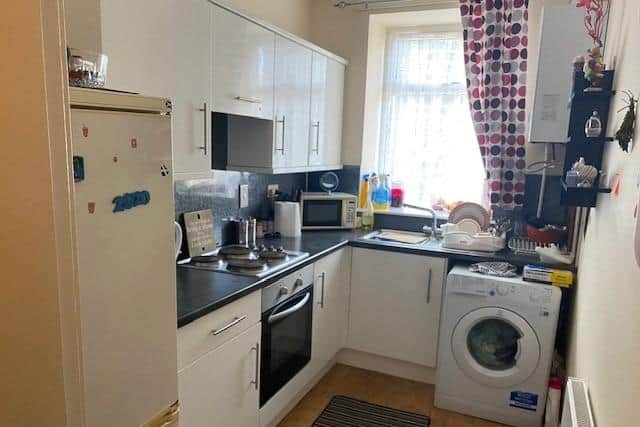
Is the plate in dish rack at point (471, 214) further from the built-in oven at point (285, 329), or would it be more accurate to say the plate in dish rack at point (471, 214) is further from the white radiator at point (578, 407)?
the white radiator at point (578, 407)

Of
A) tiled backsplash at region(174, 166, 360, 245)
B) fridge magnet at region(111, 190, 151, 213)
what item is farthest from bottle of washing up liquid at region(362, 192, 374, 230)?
fridge magnet at region(111, 190, 151, 213)

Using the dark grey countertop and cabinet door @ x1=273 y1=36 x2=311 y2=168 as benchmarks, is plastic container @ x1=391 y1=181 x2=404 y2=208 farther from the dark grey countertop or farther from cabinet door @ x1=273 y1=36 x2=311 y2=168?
cabinet door @ x1=273 y1=36 x2=311 y2=168

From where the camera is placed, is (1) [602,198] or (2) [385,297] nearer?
(1) [602,198]

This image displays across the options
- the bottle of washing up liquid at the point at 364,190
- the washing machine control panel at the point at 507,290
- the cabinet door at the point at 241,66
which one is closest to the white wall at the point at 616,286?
the washing machine control panel at the point at 507,290

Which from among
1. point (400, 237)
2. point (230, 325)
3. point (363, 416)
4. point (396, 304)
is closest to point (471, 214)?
point (400, 237)

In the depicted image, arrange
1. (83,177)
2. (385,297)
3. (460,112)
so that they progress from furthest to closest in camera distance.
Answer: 1. (460,112)
2. (385,297)
3. (83,177)

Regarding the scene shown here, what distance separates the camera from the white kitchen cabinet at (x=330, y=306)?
261cm

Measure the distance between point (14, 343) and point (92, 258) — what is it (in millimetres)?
326

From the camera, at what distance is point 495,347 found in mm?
2590

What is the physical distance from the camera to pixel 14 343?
763mm

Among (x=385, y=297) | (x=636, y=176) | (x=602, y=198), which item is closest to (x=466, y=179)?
(x=385, y=297)

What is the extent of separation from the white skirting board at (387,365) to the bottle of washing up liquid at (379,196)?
108cm

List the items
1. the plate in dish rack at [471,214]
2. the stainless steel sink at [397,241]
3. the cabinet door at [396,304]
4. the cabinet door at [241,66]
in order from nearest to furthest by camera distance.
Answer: the cabinet door at [241,66] < the cabinet door at [396,304] < the stainless steel sink at [397,241] < the plate in dish rack at [471,214]

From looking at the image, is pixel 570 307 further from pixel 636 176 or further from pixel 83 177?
pixel 83 177
